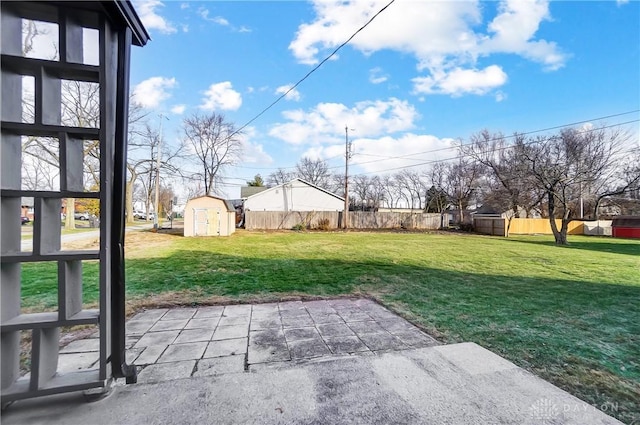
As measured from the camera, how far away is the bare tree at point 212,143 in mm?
24766

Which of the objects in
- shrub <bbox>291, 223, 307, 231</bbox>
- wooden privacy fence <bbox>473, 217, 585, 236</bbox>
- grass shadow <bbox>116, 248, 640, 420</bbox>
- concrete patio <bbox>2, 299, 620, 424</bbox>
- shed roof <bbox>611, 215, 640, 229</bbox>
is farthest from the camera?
shrub <bbox>291, 223, 307, 231</bbox>

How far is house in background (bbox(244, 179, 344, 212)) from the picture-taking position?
24.0 meters

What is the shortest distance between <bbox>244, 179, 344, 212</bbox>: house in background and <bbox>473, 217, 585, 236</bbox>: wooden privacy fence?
13.6 m

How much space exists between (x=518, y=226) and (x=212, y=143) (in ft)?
88.8

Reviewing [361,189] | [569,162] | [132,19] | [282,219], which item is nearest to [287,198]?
[282,219]

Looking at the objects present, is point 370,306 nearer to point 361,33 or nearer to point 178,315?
point 178,315

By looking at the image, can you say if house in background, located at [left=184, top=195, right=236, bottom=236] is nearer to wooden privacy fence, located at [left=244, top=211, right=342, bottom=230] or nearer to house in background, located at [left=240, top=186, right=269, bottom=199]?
wooden privacy fence, located at [left=244, top=211, right=342, bottom=230]

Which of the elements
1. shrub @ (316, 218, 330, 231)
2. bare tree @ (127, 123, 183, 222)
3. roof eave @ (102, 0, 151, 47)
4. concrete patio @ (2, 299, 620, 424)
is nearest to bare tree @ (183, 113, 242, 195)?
bare tree @ (127, 123, 183, 222)

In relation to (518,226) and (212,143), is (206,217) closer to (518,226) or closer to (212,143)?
(212,143)

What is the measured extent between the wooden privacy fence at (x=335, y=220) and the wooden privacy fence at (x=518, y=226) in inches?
140

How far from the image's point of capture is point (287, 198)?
79.4ft

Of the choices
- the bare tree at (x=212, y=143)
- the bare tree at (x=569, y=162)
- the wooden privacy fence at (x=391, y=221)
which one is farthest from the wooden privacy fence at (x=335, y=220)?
the bare tree at (x=569, y=162)

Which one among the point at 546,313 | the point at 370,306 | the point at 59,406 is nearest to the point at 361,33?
the point at 370,306

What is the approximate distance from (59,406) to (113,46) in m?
2.20
